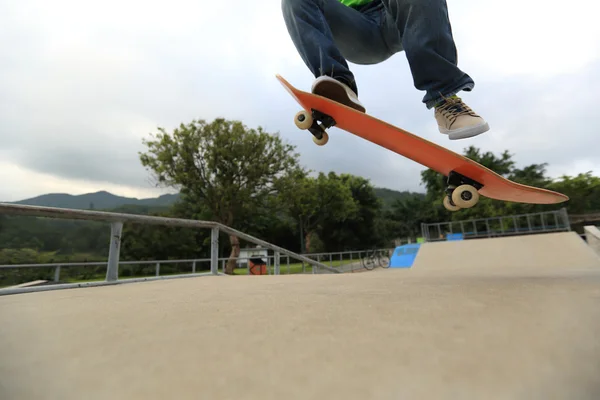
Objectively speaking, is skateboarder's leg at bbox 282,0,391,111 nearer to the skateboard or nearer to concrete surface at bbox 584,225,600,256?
the skateboard

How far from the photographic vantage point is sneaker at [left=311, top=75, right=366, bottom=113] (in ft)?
6.00

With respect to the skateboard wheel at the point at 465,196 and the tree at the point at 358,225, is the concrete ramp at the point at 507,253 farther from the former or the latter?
the tree at the point at 358,225

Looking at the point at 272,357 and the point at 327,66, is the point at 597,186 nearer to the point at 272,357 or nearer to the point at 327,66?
the point at 327,66

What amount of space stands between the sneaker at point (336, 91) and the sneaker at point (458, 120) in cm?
50

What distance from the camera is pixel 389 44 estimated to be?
2141 mm

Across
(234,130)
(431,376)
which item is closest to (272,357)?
(431,376)

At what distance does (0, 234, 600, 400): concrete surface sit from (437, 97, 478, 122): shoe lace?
3.63 ft

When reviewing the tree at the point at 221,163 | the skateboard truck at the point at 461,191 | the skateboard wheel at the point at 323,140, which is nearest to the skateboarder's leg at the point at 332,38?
the skateboard wheel at the point at 323,140

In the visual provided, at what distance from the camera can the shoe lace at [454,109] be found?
1765 millimetres

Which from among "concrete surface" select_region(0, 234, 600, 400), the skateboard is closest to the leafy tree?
the skateboard

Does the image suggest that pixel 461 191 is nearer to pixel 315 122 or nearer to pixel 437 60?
pixel 437 60

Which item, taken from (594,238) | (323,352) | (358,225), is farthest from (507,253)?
(358,225)

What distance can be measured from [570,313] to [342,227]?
27.6 m

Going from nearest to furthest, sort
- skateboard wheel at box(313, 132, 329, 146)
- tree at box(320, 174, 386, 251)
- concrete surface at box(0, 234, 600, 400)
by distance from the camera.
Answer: concrete surface at box(0, 234, 600, 400) → skateboard wheel at box(313, 132, 329, 146) → tree at box(320, 174, 386, 251)
